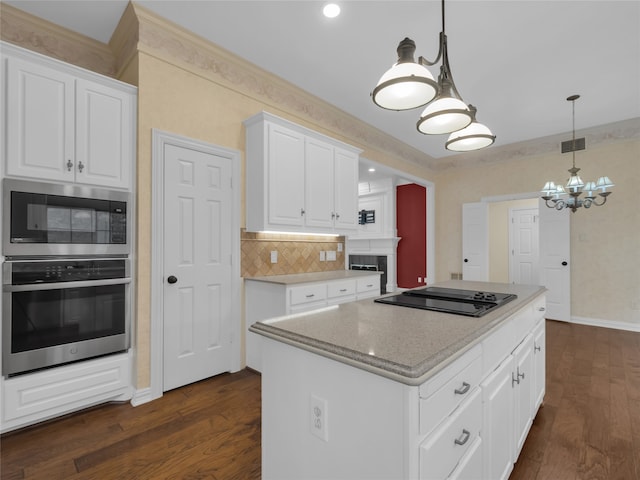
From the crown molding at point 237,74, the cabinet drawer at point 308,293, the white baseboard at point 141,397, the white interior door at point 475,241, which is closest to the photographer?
the white baseboard at point 141,397

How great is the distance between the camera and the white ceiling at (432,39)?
7.86 feet

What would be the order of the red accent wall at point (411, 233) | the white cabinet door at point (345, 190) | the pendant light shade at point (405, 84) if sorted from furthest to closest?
1. the red accent wall at point (411, 233)
2. the white cabinet door at point (345, 190)
3. the pendant light shade at point (405, 84)

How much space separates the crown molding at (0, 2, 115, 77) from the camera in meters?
2.34

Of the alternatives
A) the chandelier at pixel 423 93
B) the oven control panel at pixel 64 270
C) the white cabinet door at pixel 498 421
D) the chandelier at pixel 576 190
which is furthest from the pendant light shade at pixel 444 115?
the chandelier at pixel 576 190

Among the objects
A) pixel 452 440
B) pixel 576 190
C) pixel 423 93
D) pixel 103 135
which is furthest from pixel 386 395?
pixel 576 190

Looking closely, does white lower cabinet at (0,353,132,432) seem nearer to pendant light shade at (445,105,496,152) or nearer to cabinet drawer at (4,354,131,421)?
cabinet drawer at (4,354,131,421)

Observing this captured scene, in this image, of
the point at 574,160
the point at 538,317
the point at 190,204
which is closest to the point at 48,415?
the point at 190,204

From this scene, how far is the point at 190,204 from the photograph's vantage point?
8.81 feet

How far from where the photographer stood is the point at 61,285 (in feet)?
6.72

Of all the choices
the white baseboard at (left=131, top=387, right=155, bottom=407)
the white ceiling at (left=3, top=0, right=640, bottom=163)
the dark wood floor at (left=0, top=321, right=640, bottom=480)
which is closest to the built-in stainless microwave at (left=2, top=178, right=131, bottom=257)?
the white baseboard at (left=131, top=387, right=155, bottom=407)

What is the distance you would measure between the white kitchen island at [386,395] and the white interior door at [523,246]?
22.4 feet

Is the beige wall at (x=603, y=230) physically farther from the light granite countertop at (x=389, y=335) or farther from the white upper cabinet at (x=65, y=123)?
the white upper cabinet at (x=65, y=123)

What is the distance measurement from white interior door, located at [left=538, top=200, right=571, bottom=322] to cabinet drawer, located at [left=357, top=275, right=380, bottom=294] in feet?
10.9

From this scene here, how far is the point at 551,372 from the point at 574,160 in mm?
3531
